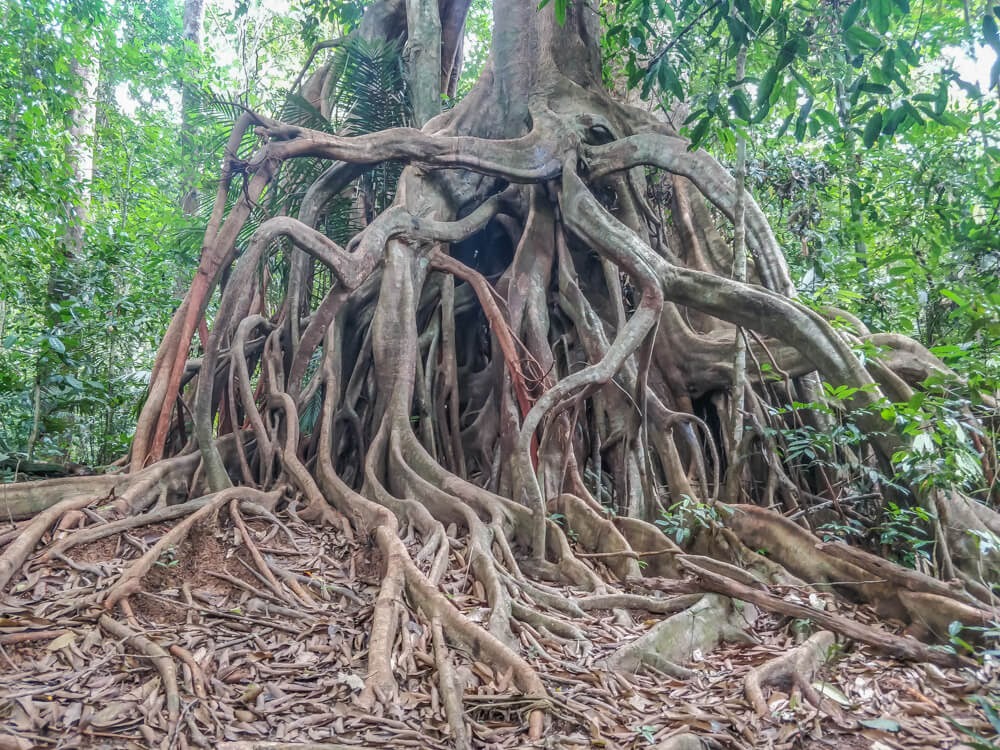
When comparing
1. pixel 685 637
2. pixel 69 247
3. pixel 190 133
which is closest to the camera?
pixel 685 637

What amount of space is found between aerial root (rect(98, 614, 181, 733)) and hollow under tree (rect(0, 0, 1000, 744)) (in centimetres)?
2

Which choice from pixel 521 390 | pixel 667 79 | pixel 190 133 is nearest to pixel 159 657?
pixel 521 390

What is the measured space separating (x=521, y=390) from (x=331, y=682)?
236cm

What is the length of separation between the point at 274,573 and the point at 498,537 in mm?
1090

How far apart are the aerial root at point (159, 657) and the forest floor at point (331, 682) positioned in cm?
3

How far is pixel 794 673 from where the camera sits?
2.62 m

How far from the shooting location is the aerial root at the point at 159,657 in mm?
2074

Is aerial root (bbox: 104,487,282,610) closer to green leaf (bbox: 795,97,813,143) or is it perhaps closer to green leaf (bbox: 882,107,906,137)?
green leaf (bbox: 795,97,813,143)

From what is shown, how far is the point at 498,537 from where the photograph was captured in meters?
3.47

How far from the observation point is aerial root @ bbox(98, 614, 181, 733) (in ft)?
6.81

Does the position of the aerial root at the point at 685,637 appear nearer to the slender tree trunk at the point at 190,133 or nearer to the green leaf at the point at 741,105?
the green leaf at the point at 741,105

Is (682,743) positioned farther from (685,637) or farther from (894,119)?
(894,119)

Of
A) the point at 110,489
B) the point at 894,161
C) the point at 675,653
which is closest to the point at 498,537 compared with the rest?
the point at 675,653

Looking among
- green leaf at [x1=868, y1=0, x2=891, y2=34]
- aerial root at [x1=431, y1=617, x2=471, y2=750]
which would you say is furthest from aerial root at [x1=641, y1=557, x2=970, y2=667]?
green leaf at [x1=868, y1=0, x2=891, y2=34]
